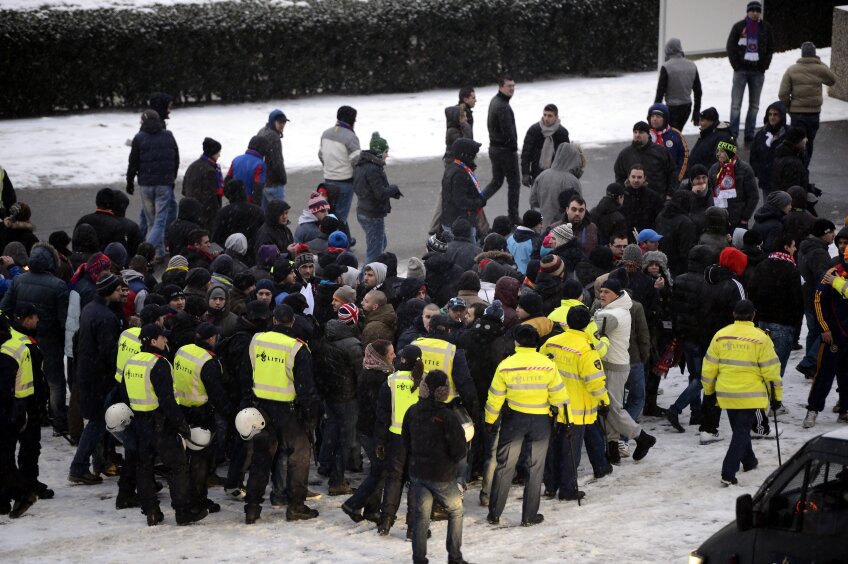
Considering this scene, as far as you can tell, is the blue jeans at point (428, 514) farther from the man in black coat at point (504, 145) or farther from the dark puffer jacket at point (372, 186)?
the man in black coat at point (504, 145)

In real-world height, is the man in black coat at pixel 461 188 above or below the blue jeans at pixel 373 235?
above

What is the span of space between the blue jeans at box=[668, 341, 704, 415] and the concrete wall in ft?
39.5

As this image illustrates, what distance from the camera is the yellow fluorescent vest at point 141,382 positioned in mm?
10570

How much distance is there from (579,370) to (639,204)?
183 inches

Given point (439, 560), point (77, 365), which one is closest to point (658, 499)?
point (439, 560)

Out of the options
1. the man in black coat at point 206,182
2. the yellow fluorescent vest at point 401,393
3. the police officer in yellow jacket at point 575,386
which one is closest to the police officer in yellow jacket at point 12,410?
the yellow fluorescent vest at point 401,393

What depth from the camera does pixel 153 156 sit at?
1692cm

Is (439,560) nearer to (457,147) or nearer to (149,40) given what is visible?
(457,147)

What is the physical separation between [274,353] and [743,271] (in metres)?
4.49

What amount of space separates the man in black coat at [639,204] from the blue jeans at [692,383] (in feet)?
9.16

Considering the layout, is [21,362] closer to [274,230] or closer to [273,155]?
[274,230]

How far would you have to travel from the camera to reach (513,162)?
1755 centimetres

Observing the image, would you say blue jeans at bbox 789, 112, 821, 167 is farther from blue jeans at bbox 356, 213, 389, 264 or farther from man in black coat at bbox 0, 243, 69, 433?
man in black coat at bbox 0, 243, 69, 433

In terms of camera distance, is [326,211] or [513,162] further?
[513,162]
